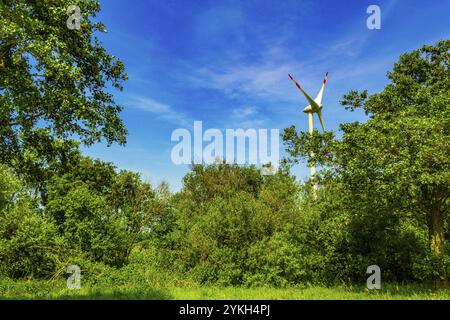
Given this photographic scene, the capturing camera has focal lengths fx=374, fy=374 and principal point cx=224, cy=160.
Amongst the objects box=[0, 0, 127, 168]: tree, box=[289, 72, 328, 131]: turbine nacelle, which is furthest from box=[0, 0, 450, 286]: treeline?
box=[289, 72, 328, 131]: turbine nacelle

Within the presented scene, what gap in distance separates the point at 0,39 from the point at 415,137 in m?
16.9

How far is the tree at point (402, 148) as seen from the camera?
1539 centimetres

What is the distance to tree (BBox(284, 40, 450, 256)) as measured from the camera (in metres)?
15.4

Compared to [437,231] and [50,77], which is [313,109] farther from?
[50,77]

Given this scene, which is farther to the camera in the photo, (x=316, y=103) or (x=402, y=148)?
(x=316, y=103)

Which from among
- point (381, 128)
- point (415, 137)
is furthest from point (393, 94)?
point (415, 137)

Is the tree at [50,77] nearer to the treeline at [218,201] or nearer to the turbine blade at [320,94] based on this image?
the treeline at [218,201]

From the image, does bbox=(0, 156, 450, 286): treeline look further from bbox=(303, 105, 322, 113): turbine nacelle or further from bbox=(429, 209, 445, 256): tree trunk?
bbox=(303, 105, 322, 113): turbine nacelle

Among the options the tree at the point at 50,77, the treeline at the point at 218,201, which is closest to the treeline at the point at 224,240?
the treeline at the point at 218,201

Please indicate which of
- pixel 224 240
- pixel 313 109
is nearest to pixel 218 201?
pixel 224 240

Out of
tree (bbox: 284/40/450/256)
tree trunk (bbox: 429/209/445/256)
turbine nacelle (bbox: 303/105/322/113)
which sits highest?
turbine nacelle (bbox: 303/105/322/113)

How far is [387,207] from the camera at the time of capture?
19.4m

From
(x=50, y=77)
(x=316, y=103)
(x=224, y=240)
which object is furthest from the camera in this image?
(x=316, y=103)

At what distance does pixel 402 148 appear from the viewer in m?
15.8
